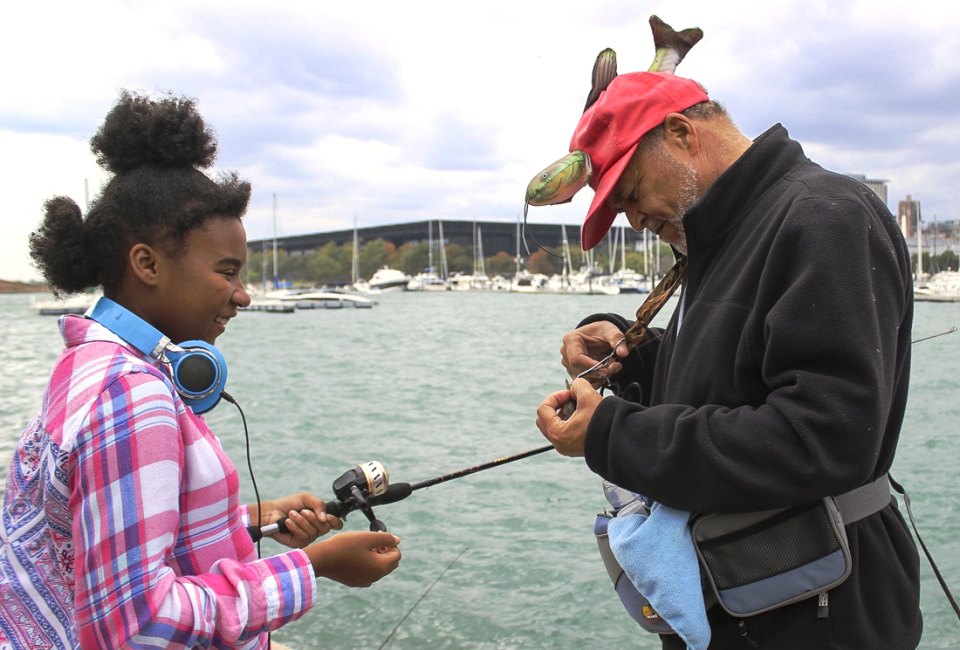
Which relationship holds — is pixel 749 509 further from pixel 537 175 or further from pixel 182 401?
pixel 182 401

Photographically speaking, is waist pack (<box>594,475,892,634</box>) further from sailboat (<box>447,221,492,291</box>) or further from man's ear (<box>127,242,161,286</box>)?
sailboat (<box>447,221,492,291</box>)

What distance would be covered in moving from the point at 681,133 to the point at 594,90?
0.37 meters

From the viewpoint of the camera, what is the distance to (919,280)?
70000 millimetres

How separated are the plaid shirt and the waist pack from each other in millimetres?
867

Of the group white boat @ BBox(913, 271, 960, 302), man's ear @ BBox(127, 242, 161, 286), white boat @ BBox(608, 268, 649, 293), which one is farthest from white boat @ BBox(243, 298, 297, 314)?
man's ear @ BBox(127, 242, 161, 286)

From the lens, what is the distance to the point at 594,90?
228cm

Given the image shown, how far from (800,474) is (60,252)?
5.30 ft

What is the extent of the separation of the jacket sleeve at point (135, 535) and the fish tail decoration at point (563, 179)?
1.09 meters

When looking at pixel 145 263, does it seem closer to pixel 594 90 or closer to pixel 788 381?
pixel 594 90

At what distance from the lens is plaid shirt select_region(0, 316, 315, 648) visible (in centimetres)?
148

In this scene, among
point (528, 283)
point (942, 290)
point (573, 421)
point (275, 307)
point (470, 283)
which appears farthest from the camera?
point (470, 283)

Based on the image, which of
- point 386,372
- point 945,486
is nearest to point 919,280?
point 386,372

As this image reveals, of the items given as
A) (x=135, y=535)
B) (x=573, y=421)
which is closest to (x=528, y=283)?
(x=573, y=421)

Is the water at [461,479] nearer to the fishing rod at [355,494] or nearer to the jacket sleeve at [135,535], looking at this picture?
the fishing rod at [355,494]
